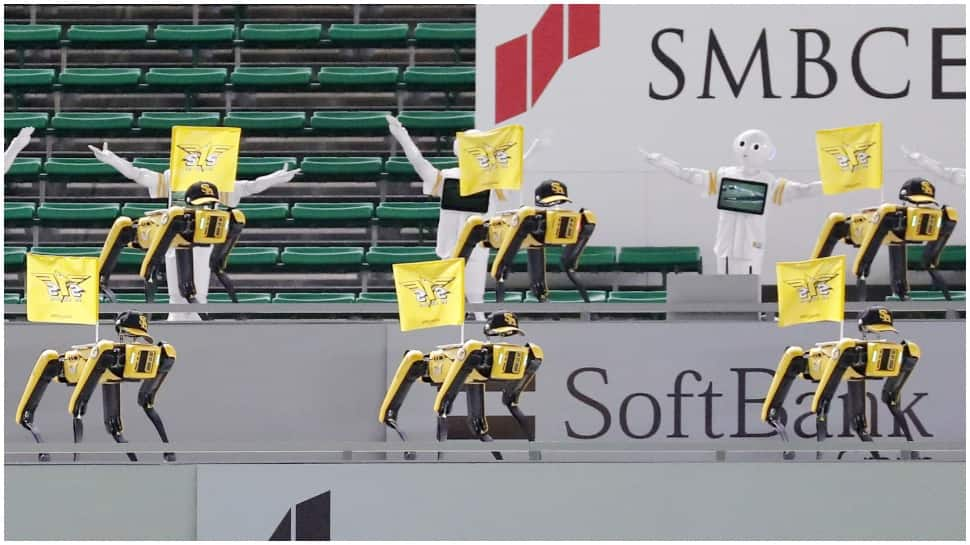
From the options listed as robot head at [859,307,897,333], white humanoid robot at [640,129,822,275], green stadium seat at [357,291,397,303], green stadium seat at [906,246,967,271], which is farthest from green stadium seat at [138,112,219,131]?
robot head at [859,307,897,333]

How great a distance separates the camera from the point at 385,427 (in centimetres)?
1541

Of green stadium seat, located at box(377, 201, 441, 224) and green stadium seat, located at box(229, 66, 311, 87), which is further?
green stadium seat, located at box(229, 66, 311, 87)

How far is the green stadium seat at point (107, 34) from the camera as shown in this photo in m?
20.6

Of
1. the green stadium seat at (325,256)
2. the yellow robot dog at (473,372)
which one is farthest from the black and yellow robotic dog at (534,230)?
the green stadium seat at (325,256)

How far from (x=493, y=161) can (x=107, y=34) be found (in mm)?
6600

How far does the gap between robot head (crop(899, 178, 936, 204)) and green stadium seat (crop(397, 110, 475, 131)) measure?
18.9 ft

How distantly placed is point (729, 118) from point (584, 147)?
144 centimetres

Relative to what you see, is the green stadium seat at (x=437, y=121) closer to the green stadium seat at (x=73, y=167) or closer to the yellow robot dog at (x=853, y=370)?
the green stadium seat at (x=73, y=167)

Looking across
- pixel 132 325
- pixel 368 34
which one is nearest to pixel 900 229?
pixel 132 325

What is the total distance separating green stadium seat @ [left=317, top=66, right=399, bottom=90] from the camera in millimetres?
20125

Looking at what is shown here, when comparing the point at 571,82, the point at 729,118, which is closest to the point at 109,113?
the point at 571,82

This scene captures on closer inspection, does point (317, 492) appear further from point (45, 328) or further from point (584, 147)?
point (584, 147)

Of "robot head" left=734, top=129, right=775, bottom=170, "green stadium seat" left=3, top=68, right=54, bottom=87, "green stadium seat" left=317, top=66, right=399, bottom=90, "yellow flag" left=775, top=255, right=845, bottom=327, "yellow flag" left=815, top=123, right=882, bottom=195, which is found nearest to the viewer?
"yellow flag" left=775, top=255, right=845, bottom=327

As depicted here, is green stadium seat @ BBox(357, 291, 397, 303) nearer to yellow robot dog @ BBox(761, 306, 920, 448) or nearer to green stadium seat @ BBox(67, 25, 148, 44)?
green stadium seat @ BBox(67, 25, 148, 44)
